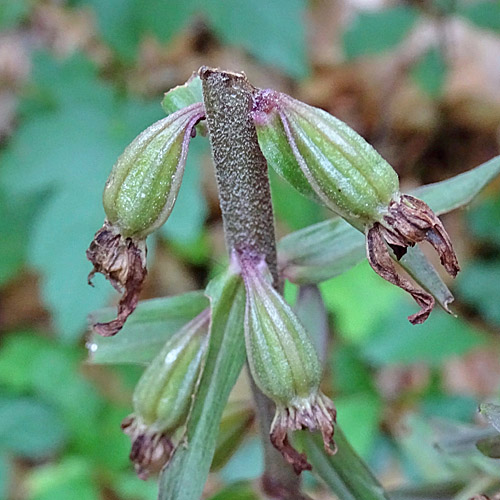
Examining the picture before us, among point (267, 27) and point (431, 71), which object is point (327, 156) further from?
point (431, 71)

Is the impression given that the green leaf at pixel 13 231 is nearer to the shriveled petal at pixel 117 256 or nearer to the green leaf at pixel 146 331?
the green leaf at pixel 146 331

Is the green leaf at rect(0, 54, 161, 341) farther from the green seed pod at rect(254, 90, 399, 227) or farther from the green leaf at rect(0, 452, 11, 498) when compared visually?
the green seed pod at rect(254, 90, 399, 227)

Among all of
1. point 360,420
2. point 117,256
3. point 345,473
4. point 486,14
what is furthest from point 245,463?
point 486,14

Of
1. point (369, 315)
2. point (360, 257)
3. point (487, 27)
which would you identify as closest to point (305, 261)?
point (360, 257)

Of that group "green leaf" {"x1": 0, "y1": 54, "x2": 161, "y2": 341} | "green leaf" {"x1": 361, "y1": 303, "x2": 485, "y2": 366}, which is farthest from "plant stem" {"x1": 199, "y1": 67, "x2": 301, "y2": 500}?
"green leaf" {"x1": 361, "y1": 303, "x2": 485, "y2": 366}

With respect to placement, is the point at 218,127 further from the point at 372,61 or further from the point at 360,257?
the point at 372,61

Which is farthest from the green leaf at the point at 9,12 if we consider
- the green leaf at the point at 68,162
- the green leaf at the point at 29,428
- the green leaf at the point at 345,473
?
the green leaf at the point at 345,473
